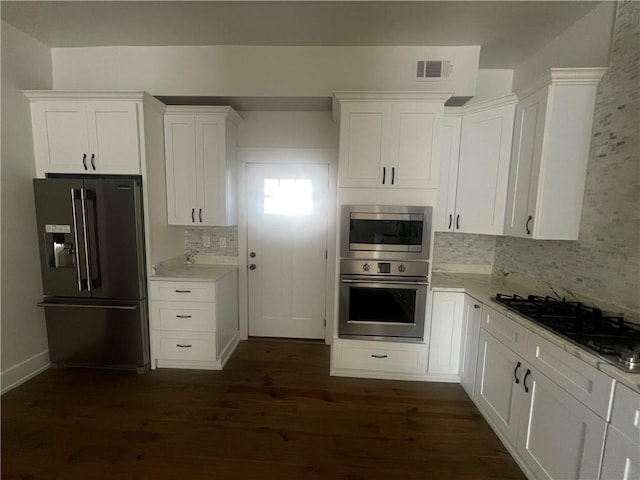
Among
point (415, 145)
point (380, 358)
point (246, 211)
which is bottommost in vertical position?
point (380, 358)

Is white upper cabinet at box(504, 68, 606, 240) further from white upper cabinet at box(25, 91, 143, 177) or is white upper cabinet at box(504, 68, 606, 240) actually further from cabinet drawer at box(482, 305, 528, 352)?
white upper cabinet at box(25, 91, 143, 177)

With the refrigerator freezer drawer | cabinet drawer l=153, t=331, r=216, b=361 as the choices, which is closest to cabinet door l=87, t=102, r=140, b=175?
the refrigerator freezer drawer

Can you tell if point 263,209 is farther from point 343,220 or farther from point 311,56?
point 311,56

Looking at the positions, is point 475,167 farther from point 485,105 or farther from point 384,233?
point 384,233

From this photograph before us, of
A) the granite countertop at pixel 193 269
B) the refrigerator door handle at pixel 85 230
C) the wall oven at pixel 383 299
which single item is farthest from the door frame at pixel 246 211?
the refrigerator door handle at pixel 85 230

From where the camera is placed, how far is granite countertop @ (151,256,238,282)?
2.60 meters

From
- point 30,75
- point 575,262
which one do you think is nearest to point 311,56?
point 30,75

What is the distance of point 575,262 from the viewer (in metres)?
2.04

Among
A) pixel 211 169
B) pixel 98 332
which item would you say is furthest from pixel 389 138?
pixel 98 332

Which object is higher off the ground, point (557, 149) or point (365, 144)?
point (365, 144)

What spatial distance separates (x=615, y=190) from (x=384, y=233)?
150 cm

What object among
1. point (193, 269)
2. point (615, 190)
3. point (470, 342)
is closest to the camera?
point (615, 190)

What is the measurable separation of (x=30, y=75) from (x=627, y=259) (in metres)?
4.80

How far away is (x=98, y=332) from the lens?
2.54 metres
